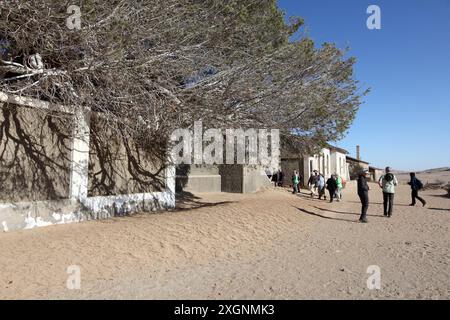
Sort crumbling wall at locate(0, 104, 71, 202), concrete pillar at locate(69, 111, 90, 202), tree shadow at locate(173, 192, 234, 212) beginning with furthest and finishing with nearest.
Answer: tree shadow at locate(173, 192, 234, 212)
concrete pillar at locate(69, 111, 90, 202)
crumbling wall at locate(0, 104, 71, 202)

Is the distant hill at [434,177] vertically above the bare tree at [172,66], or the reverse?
the bare tree at [172,66]

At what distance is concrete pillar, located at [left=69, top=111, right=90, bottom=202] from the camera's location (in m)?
7.83

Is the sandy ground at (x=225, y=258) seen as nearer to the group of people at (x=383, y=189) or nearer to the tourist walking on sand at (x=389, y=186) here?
the group of people at (x=383, y=189)

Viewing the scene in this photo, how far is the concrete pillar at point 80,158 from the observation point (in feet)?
25.7

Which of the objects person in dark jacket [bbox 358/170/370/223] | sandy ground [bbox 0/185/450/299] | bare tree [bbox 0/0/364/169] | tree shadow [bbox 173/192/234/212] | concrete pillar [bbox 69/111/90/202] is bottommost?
sandy ground [bbox 0/185/450/299]

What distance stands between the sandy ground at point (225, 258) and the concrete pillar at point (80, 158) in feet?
2.91

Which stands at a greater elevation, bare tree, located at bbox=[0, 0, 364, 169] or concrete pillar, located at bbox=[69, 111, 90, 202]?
bare tree, located at bbox=[0, 0, 364, 169]

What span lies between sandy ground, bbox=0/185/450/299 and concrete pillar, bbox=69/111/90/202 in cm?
89

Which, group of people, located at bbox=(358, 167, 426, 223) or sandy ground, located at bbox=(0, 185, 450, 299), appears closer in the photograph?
sandy ground, located at bbox=(0, 185, 450, 299)

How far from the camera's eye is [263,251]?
6.31 m

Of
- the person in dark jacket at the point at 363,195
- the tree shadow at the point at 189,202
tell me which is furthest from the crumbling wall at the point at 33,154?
the person in dark jacket at the point at 363,195

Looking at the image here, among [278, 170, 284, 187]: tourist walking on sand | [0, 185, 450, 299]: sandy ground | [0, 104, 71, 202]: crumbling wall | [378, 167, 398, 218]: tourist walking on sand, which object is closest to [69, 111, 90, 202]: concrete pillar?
[0, 104, 71, 202]: crumbling wall

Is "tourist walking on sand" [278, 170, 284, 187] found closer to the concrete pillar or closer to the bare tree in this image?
the bare tree
